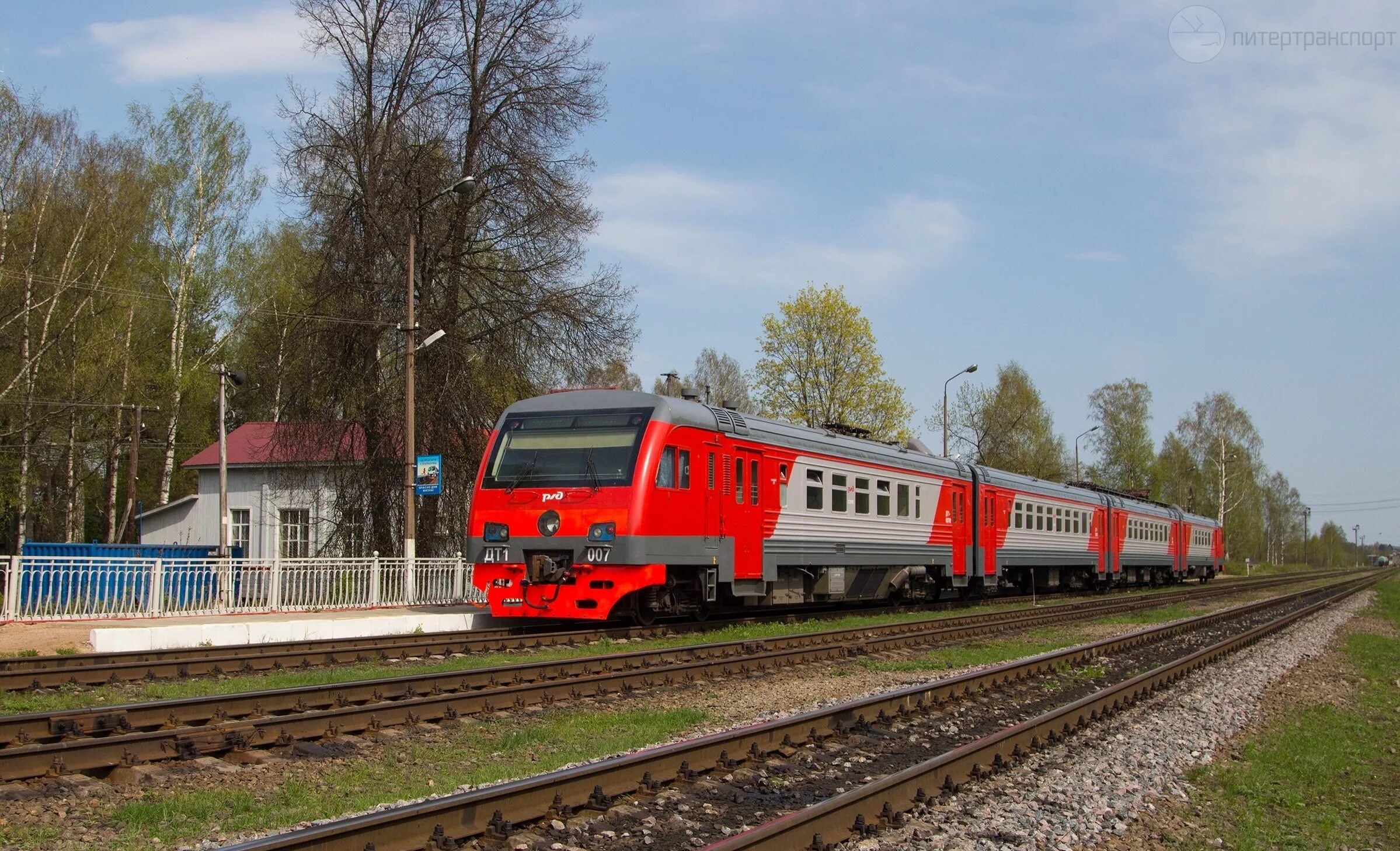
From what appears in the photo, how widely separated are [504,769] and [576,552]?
763 cm

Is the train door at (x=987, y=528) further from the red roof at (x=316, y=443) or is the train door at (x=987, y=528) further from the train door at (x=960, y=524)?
the red roof at (x=316, y=443)

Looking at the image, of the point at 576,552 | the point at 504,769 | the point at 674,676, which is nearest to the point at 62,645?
the point at 576,552

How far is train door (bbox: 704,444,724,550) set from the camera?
Result: 1593 cm

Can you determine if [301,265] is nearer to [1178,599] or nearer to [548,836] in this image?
[1178,599]

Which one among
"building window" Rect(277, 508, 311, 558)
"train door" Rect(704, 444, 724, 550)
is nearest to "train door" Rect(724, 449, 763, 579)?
"train door" Rect(704, 444, 724, 550)

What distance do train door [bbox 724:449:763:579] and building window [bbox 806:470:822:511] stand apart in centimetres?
163

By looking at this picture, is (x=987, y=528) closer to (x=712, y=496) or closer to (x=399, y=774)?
(x=712, y=496)

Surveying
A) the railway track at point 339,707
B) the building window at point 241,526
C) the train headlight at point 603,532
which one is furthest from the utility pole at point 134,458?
the railway track at point 339,707

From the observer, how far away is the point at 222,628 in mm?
15078

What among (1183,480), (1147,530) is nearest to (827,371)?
(1147,530)

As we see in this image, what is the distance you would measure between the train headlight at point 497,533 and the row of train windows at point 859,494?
18.4 feet

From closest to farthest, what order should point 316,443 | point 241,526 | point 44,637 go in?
point 44,637
point 316,443
point 241,526

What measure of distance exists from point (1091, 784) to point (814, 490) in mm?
11674

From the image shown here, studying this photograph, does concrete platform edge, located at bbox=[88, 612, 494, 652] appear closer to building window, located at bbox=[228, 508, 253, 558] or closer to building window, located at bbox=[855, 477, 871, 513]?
building window, located at bbox=[855, 477, 871, 513]
